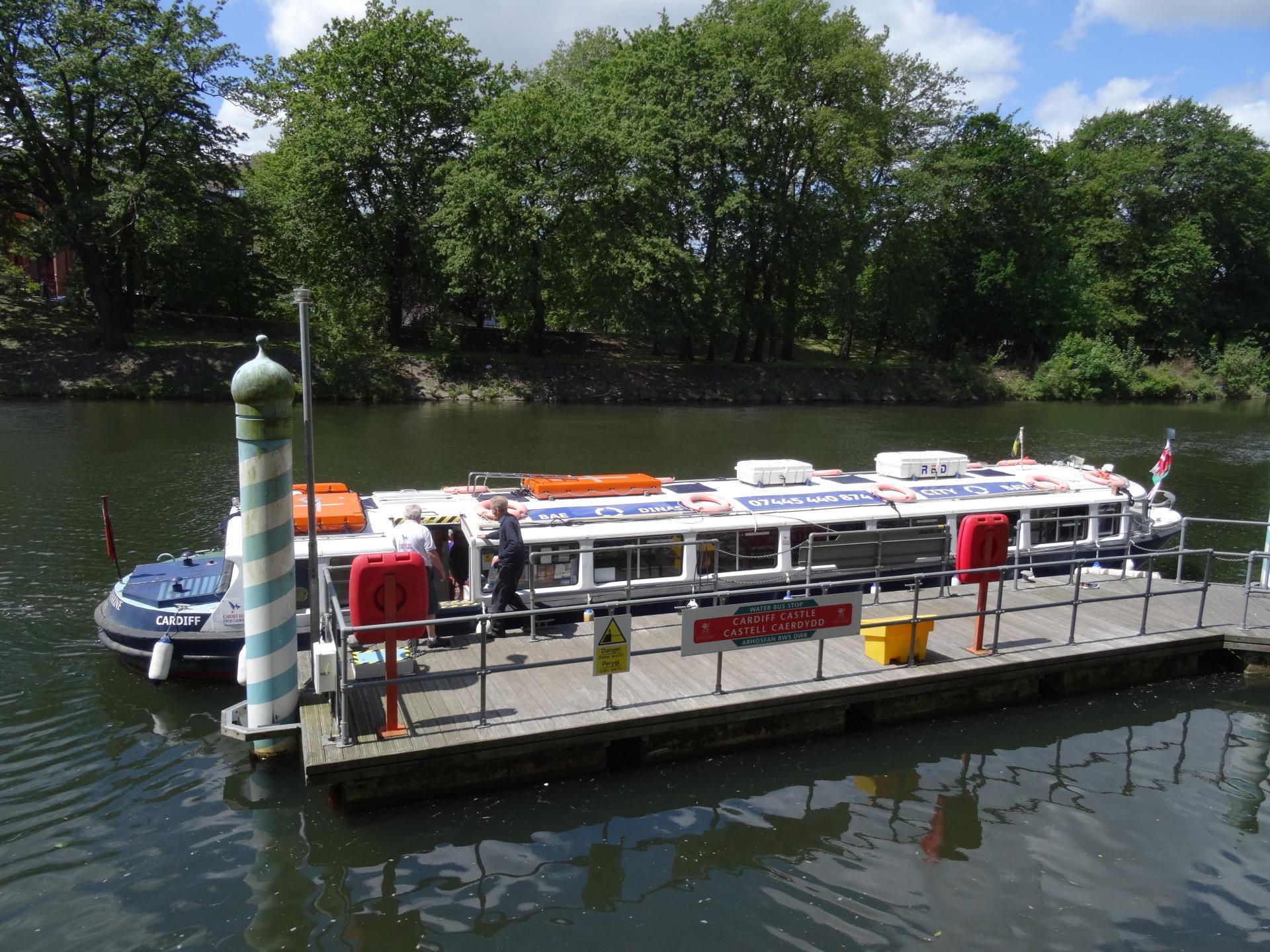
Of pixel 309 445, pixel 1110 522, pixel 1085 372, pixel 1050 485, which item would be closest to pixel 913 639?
pixel 1050 485

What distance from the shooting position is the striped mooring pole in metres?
10.1

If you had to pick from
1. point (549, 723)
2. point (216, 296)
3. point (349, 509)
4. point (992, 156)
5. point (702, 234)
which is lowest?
point (549, 723)

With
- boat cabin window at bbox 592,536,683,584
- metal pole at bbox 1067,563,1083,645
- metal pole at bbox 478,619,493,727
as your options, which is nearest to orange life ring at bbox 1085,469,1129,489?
metal pole at bbox 1067,563,1083,645

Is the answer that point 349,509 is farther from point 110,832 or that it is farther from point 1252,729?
point 1252,729

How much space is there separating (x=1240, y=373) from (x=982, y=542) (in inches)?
2737

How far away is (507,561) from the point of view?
12758 millimetres

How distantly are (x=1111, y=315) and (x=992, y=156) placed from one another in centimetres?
1493

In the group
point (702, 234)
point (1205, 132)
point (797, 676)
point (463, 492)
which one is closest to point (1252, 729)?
point (797, 676)

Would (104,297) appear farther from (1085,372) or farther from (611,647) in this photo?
(1085,372)

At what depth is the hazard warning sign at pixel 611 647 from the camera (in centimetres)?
1067

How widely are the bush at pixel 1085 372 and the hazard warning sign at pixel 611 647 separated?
195 ft

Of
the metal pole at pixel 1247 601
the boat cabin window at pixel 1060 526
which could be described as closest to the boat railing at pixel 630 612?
the metal pole at pixel 1247 601

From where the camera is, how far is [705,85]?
55062 millimetres

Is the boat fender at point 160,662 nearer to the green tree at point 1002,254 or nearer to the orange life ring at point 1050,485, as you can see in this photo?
the orange life ring at point 1050,485
